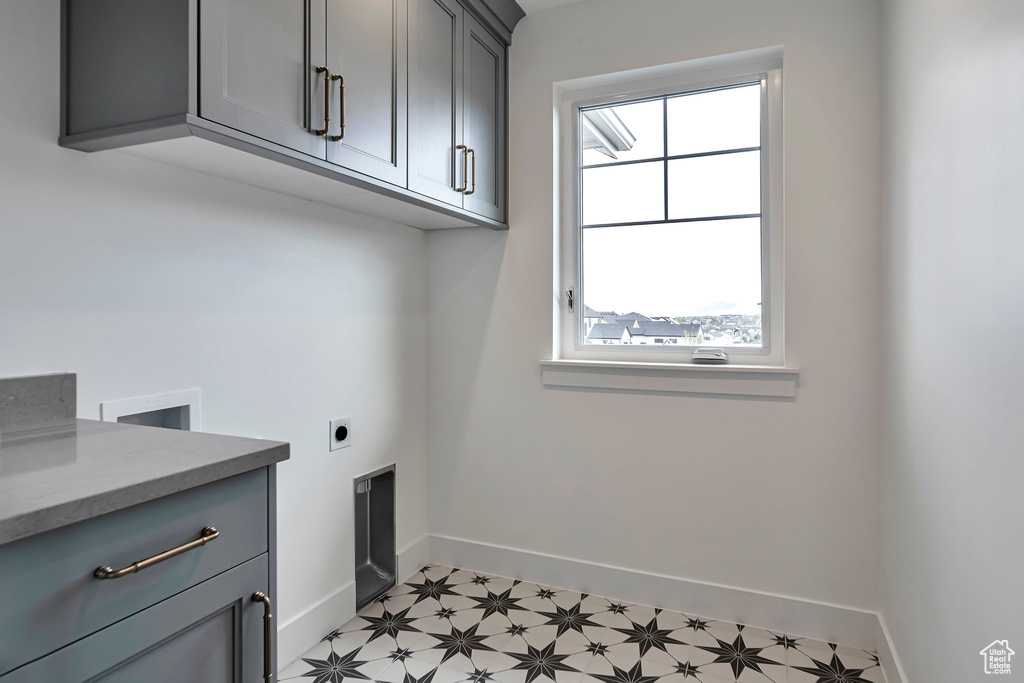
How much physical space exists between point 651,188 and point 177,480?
204 centimetres

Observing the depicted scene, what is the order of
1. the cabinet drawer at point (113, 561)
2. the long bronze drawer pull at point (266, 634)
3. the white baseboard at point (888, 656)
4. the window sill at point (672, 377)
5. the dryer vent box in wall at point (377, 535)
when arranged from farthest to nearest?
the dryer vent box in wall at point (377, 535)
the window sill at point (672, 377)
the white baseboard at point (888, 656)
the long bronze drawer pull at point (266, 634)
the cabinet drawer at point (113, 561)

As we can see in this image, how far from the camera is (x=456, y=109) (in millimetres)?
2076

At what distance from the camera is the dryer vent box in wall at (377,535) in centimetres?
232

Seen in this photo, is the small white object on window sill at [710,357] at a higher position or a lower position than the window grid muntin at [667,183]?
lower

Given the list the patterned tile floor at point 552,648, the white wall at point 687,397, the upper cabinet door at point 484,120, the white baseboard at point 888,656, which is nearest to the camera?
the white baseboard at point 888,656

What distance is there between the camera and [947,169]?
123cm

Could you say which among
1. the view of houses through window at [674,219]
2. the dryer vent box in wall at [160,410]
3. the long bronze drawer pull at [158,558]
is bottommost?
the long bronze drawer pull at [158,558]

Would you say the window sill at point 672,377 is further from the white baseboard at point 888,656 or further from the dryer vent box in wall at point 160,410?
the dryer vent box in wall at point 160,410

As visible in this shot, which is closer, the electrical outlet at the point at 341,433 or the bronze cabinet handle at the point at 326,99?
the bronze cabinet handle at the point at 326,99

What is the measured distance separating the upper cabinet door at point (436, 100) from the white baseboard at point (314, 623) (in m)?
1.46

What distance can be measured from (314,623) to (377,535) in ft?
1.59

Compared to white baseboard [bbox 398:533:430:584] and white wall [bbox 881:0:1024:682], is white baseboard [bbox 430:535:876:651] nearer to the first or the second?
white baseboard [bbox 398:533:430:584]

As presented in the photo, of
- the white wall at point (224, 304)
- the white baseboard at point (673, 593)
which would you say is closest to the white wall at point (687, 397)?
the white baseboard at point (673, 593)

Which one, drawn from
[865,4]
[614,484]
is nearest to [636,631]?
[614,484]
